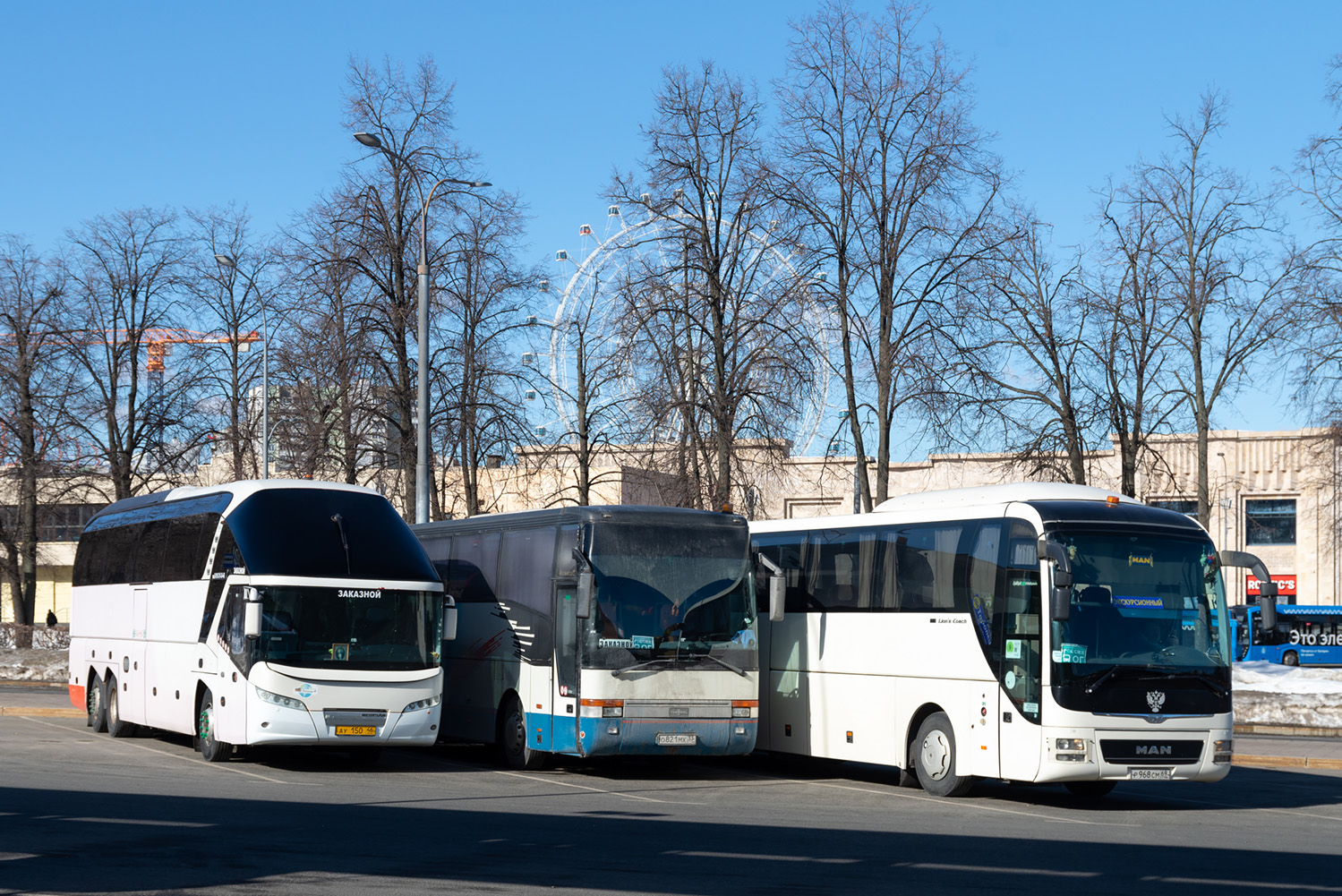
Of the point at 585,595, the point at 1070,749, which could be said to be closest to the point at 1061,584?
the point at 1070,749

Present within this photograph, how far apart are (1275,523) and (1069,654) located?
57.7 meters

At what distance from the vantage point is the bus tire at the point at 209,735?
61.8ft

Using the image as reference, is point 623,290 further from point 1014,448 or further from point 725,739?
point 725,739

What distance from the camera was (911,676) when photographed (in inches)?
675

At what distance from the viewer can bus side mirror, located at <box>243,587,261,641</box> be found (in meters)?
17.6

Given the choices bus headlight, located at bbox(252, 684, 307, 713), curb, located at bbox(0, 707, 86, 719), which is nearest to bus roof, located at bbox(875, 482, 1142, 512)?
bus headlight, located at bbox(252, 684, 307, 713)

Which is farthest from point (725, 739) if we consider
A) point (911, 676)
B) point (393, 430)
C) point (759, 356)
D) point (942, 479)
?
point (942, 479)

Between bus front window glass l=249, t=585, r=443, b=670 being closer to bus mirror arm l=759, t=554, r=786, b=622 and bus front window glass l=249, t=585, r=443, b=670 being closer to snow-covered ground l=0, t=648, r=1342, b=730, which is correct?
bus mirror arm l=759, t=554, r=786, b=622

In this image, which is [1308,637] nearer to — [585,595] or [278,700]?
[585,595]

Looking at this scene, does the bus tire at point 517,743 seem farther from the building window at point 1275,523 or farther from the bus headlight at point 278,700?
the building window at point 1275,523

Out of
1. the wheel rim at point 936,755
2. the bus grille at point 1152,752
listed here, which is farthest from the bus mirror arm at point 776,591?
the bus grille at point 1152,752

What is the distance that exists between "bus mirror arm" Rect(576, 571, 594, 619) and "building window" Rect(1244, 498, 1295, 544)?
56700 mm

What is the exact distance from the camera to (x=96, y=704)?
23.6 meters

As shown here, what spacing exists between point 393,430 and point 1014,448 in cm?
1346
